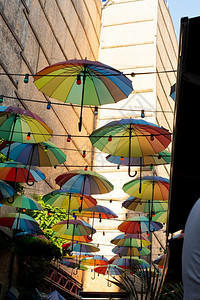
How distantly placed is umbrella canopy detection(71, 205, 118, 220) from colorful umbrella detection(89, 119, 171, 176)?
3.00m

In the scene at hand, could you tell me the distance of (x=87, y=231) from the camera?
41.4 feet

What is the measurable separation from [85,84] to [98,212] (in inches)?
204

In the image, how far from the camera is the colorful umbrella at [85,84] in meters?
6.96

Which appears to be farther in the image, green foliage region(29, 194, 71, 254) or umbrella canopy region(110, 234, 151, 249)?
umbrella canopy region(110, 234, 151, 249)

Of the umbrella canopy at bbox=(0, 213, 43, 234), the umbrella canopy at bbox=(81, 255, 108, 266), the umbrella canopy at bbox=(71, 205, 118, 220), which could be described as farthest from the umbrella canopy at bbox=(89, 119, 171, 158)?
the umbrella canopy at bbox=(81, 255, 108, 266)

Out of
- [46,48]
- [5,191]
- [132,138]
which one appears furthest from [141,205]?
[46,48]

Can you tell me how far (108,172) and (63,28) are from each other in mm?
6184

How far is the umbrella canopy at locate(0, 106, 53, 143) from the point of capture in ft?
27.3

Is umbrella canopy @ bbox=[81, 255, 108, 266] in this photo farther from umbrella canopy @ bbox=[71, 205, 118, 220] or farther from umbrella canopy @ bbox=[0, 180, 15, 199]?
umbrella canopy @ bbox=[0, 180, 15, 199]

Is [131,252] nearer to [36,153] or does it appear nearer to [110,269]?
[110,269]

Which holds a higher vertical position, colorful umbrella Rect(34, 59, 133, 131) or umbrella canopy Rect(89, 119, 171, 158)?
colorful umbrella Rect(34, 59, 133, 131)

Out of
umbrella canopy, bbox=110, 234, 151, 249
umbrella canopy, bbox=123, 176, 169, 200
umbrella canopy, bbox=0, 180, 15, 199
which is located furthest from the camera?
umbrella canopy, bbox=110, 234, 151, 249

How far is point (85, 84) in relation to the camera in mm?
7371

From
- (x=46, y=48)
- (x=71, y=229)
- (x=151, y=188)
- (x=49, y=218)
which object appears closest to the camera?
(x=151, y=188)
